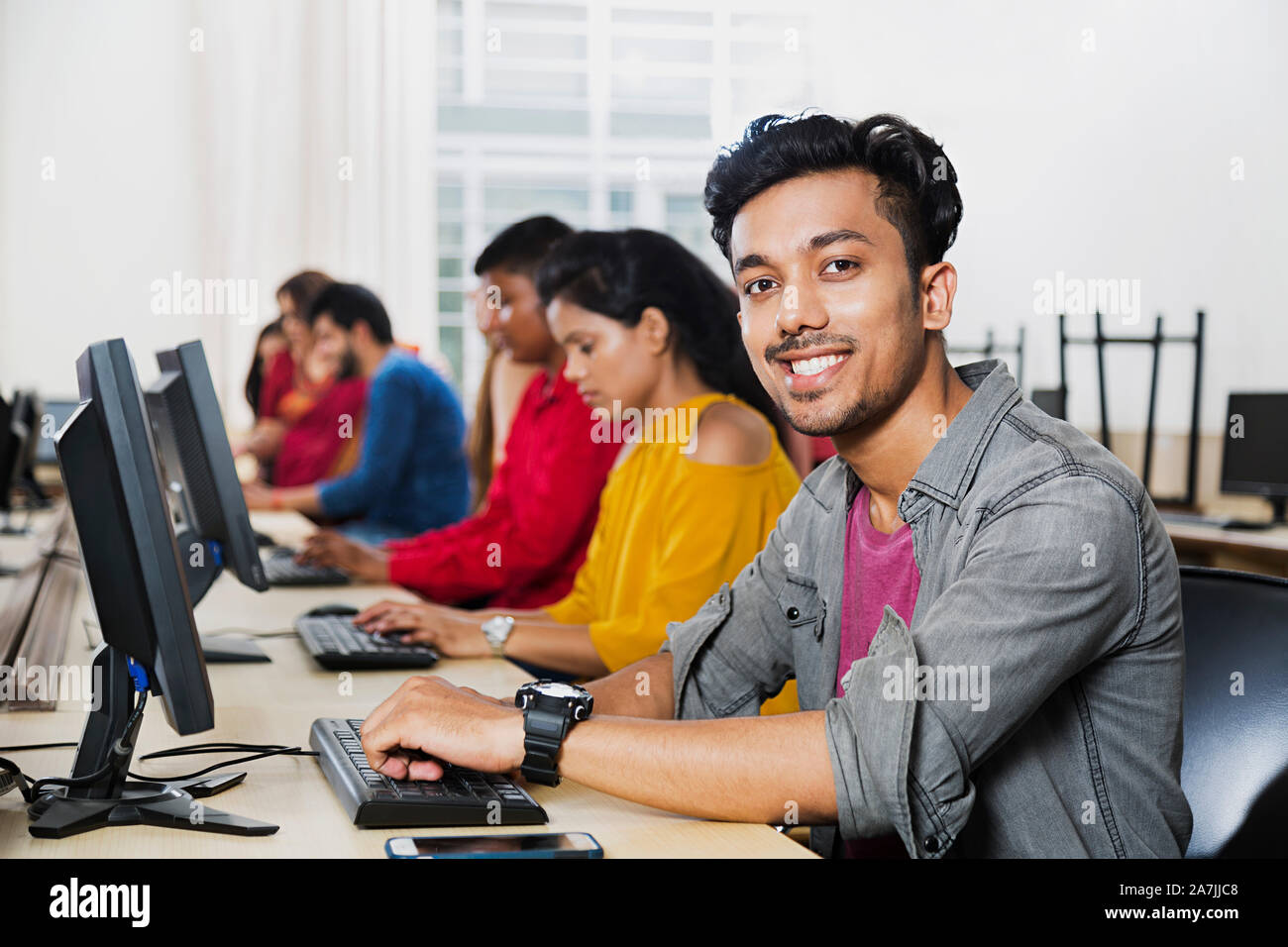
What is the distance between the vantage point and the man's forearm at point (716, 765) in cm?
98

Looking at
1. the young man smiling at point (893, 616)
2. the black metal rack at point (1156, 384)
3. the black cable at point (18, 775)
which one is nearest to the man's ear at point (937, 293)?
the young man smiling at point (893, 616)

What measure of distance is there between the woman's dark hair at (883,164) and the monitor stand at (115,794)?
0.75 metres

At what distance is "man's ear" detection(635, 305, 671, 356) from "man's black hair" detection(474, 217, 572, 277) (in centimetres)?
70

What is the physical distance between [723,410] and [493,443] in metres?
1.55

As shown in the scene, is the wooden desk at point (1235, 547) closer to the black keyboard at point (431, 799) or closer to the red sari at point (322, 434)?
the red sari at point (322, 434)

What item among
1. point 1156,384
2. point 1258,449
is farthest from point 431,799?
point 1156,384

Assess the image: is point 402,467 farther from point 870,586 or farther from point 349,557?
point 870,586

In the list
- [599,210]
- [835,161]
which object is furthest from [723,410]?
[599,210]

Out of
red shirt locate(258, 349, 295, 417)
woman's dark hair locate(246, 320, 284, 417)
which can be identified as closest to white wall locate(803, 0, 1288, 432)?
red shirt locate(258, 349, 295, 417)

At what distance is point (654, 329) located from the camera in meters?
1.98

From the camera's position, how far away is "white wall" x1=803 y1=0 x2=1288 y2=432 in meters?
4.45
